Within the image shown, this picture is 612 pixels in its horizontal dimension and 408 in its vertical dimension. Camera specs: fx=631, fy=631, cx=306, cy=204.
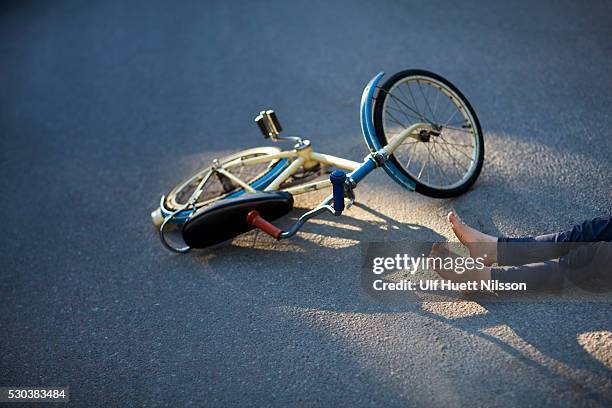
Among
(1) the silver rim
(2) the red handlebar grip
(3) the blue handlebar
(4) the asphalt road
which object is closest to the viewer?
(4) the asphalt road

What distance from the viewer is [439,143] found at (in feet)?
11.5

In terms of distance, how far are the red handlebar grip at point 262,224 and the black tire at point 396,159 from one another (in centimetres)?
65

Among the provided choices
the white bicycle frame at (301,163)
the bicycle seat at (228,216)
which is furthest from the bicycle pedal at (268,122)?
the bicycle seat at (228,216)

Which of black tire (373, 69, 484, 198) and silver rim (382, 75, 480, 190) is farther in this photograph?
silver rim (382, 75, 480, 190)

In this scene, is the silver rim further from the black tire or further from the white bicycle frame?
the white bicycle frame

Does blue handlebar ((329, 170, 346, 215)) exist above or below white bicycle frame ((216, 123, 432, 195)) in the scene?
below

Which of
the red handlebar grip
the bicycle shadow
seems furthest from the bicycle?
the bicycle shadow

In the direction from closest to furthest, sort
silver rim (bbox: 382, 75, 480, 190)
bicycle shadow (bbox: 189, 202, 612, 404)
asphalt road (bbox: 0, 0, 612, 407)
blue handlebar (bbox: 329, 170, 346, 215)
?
1. bicycle shadow (bbox: 189, 202, 612, 404)
2. asphalt road (bbox: 0, 0, 612, 407)
3. blue handlebar (bbox: 329, 170, 346, 215)
4. silver rim (bbox: 382, 75, 480, 190)

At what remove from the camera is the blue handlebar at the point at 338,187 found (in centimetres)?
279

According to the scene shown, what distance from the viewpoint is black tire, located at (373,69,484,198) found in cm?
303

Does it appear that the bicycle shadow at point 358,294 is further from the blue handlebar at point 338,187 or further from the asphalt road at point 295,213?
the blue handlebar at point 338,187

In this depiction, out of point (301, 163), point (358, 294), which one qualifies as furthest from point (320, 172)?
point (358, 294)

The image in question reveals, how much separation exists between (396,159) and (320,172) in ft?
1.59

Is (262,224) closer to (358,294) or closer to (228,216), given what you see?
(228,216)
